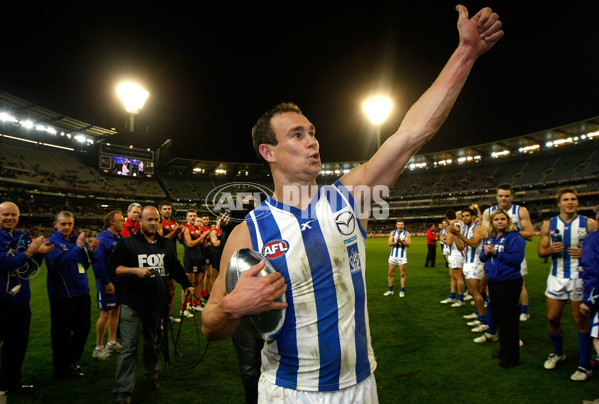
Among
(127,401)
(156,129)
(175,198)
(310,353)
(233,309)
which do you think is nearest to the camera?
(233,309)

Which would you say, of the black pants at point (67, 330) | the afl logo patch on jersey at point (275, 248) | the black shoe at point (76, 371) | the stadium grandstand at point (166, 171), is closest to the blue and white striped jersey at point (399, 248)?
the black pants at point (67, 330)

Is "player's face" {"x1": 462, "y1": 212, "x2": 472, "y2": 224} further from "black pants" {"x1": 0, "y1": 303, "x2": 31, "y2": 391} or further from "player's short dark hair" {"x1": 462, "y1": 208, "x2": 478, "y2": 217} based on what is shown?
"black pants" {"x1": 0, "y1": 303, "x2": 31, "y2": 391}

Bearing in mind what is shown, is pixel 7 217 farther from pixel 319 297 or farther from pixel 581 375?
pixel 581 375

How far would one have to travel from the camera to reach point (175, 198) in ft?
218

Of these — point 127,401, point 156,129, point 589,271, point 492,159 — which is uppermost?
point 156,129

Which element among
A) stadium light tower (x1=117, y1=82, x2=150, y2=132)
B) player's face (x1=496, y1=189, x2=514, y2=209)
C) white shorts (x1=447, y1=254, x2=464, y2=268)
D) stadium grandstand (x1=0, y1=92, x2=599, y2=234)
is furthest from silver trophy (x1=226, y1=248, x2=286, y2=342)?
stadium grandstand (x1=0, y1=92, x2=599, y2=234)

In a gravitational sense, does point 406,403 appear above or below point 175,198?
below

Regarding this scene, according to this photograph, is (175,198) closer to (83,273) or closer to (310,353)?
(83,273)

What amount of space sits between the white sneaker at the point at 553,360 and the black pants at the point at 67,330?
7.58 meters

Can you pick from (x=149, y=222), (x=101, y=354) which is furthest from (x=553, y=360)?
(x=101, y=354)

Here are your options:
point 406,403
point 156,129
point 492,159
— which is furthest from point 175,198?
point 406,403

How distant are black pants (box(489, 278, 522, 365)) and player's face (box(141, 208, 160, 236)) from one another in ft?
18.7

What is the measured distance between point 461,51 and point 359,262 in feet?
4.49

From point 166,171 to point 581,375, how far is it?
77.1m
